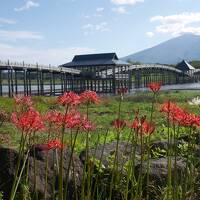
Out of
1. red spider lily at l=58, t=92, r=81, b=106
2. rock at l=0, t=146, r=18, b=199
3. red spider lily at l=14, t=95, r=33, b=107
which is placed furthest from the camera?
rock at l=0, t=146, r=18, b=199

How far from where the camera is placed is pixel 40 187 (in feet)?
17.0

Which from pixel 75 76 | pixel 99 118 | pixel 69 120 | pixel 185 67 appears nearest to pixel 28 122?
pixel 69 120

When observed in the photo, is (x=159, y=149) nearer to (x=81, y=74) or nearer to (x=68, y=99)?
(x=68, y=99)

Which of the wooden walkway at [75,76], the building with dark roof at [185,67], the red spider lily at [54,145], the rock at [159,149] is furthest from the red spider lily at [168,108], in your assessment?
the building with dark roof at [185,67]

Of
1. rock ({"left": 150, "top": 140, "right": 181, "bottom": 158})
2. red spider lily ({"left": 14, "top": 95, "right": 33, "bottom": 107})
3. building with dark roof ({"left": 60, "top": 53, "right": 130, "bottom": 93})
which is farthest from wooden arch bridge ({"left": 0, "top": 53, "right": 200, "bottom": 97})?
red spider lily ({"left": 14, "top": 95, "right": 33, "bottom": 107})

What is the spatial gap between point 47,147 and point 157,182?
3.30 m

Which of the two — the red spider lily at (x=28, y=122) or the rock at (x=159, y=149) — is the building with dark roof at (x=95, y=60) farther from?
the red spider lily at (x=28, y=122)

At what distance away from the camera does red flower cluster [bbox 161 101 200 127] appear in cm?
257

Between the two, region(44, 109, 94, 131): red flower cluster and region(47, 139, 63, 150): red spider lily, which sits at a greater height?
region(44, 109, 94, 131): red flower cluster

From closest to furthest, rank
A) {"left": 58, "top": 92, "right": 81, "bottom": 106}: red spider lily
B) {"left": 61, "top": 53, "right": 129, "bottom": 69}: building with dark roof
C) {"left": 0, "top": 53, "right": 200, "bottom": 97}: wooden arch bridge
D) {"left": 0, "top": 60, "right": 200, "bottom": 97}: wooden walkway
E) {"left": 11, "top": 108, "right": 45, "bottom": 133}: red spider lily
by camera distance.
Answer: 1. {"left": 11, "top": 108, "right": 45, "bottom": 133}: red spider lily
2. {"left": 58, "top": 92, "right": 81, "bottom": 106}: red spider lily
3. {"left": 0, "top": 60, "right": 200, "bottom": 97}: wooden walkway
4. {"left": 0, "top": 53, "right": 200, "bottom": 97}: wooden arch bridge
5. {"left": 61, "top": 53, "right": 129, "bottom": 69}: building with dark roof

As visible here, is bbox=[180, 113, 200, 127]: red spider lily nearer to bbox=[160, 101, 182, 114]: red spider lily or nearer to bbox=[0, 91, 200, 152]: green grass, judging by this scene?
bbox=[160, 101, 182, 114]: red spider lily

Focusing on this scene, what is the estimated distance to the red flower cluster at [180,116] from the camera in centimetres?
257

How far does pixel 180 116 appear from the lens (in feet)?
8.61

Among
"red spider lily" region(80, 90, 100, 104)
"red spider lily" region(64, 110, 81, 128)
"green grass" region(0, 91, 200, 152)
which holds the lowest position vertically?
"green grass" region(0, 91, 200, 152)
